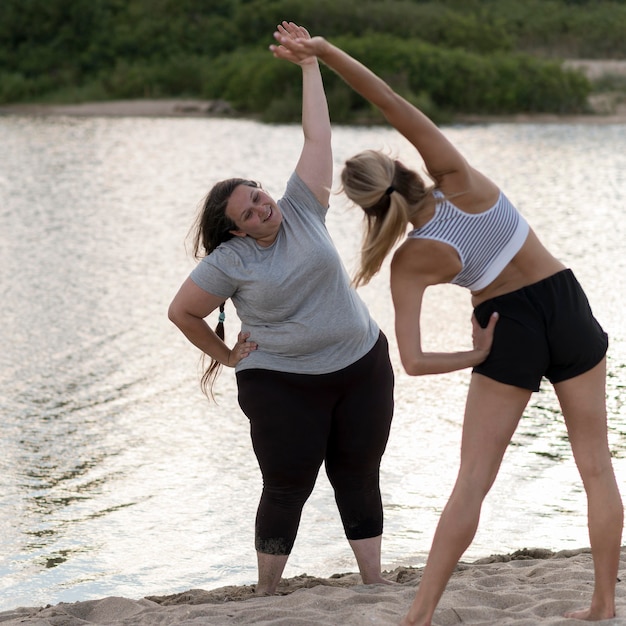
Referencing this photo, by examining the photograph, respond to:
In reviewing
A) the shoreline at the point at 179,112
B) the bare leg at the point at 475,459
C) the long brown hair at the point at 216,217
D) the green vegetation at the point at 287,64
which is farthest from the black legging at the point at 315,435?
the shoreline at the point at 179,112

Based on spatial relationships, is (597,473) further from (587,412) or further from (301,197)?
(301,197)

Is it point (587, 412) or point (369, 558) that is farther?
point (369, 558)

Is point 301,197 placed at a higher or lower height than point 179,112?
lower

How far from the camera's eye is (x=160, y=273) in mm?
12586

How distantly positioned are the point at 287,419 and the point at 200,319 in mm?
477

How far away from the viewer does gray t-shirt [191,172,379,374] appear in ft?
13.7

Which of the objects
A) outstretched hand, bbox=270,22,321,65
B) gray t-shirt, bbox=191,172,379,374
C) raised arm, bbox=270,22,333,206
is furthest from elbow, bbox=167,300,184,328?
outstretched hand, bbox=270,22,321,65

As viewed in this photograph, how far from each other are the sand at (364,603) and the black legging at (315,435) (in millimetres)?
241

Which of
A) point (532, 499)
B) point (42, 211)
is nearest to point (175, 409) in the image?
point (532, 499)

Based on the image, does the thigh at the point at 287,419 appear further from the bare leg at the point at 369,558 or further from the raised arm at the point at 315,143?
the raised arm at the point at 315,143

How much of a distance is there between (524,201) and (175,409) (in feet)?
37.8

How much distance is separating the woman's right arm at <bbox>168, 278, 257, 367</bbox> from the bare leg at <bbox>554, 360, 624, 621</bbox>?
3.85 ft

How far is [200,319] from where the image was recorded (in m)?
4.31

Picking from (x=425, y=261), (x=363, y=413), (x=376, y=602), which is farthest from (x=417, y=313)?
(x=376, y=602)
